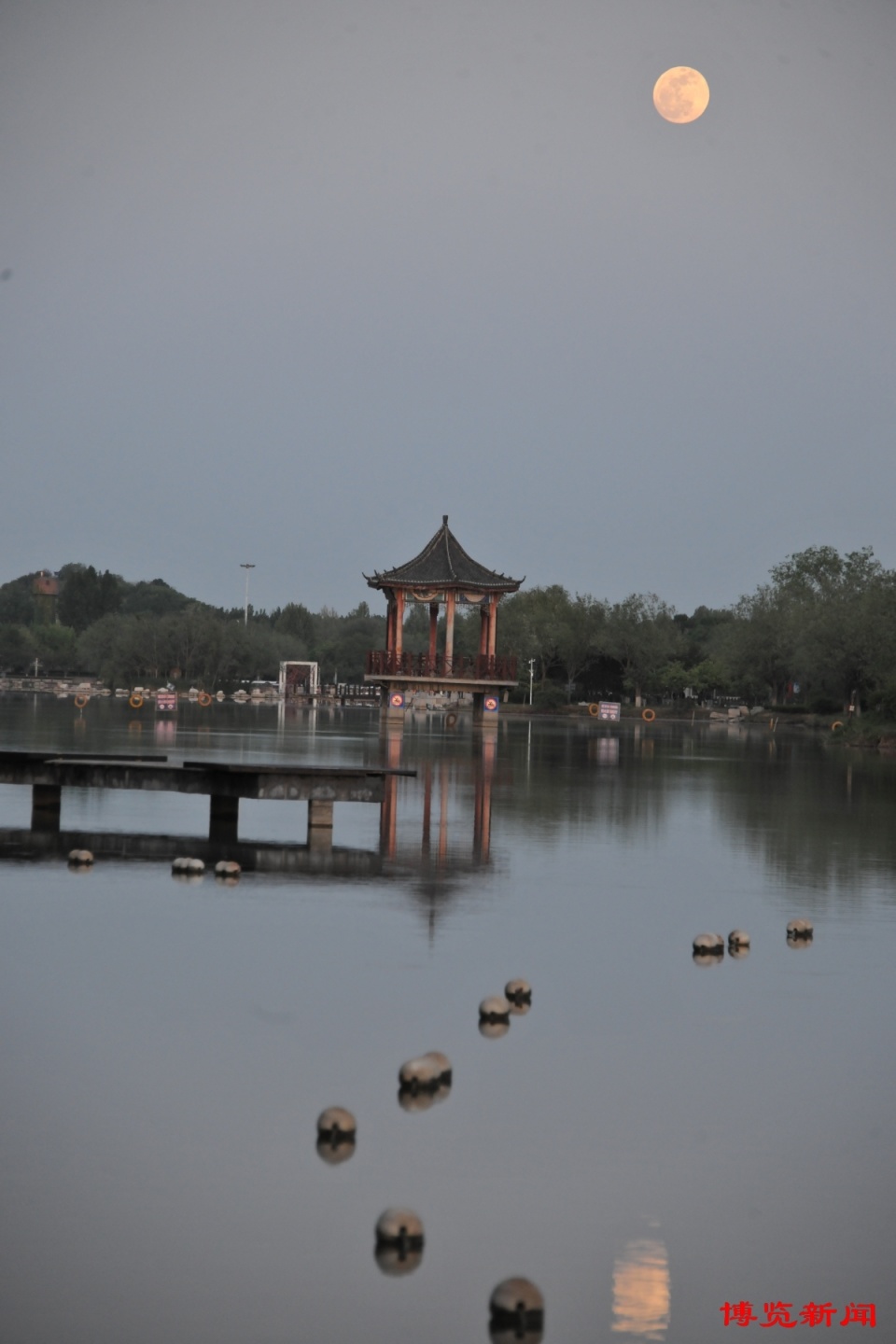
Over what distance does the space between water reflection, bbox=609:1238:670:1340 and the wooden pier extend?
31.8 feet

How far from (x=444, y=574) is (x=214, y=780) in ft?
132

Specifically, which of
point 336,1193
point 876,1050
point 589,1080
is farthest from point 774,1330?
point 876,1050

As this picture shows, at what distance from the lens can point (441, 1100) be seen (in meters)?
7.04

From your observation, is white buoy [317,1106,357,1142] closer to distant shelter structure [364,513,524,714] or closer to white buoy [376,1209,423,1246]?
white buoy [376,1209,423,1246]

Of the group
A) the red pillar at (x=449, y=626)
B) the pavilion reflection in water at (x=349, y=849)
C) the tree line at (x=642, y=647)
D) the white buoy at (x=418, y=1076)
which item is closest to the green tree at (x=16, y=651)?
the tree line at (x=642, y=647)

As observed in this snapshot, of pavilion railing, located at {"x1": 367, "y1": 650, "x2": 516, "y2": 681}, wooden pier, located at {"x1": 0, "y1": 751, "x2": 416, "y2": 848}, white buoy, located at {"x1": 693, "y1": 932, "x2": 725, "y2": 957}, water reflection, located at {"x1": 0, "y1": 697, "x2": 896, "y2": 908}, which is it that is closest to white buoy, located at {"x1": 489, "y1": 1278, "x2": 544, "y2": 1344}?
white buoy, located at {"x1": 693, "y1": 932, "x2": 725, "y2": 957}

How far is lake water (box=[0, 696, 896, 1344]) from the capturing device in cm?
517

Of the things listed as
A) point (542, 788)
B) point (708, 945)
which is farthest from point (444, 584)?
point (708, 945)

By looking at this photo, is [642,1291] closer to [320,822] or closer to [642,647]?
[320,822]

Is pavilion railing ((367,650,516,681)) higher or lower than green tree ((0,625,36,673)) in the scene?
lower

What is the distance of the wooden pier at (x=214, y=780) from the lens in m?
15.0

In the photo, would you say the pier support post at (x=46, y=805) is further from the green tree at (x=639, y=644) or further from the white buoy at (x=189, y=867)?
the green tree at (x=639, y=644)

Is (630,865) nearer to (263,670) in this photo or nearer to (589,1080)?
(589,1080)

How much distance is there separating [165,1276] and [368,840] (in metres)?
11.0
